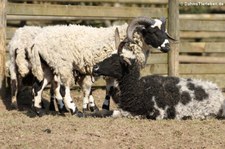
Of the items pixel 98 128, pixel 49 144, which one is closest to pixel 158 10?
pixel 98 128

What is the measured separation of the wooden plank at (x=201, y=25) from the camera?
14.8 metres

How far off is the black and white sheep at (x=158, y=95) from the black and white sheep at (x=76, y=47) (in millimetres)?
435

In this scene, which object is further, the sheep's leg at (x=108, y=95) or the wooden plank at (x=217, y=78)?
the wooden plank at (x=217, y=78)

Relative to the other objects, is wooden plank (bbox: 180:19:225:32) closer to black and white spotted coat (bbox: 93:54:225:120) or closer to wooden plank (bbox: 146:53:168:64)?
wooden plank (bbox: 146:53:168:64)

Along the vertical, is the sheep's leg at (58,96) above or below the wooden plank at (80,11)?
below

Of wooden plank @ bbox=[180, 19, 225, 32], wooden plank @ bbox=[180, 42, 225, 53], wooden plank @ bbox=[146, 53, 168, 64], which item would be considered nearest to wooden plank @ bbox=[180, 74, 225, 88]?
wooden plank @ bbox=[180, 42, 225, 53]

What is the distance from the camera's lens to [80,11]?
13852 millimetres

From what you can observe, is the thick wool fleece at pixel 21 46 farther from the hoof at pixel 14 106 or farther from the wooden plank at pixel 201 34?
the wooden plank at pixel 201 34

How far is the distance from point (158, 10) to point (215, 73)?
218 cm

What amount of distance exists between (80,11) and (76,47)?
2735mm

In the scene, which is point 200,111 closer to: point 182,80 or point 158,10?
point 182,80

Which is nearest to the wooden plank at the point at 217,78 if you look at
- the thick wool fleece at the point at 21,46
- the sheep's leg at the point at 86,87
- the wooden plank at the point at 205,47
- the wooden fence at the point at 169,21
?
the wooden fence at the point at 169,21

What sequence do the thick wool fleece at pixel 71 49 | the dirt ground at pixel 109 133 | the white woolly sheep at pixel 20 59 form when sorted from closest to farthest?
the dirt ground at pixel 109 133 → the thick wool fleece at pixel 71 49 → the white woolly sheep at pixel 20 59

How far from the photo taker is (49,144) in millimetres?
8570
